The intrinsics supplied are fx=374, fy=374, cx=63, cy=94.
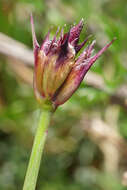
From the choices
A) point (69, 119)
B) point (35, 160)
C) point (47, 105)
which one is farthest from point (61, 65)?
point (69, 119)

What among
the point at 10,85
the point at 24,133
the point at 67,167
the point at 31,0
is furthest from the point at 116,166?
the point at 31,0

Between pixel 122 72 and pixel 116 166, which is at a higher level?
pixel 122 72

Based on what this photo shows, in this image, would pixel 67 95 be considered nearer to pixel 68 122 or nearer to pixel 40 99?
pixel 40 99

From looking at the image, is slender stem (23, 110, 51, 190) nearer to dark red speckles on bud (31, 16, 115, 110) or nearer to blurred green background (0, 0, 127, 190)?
dark red speckles on bud (31, 16, 115, 110)

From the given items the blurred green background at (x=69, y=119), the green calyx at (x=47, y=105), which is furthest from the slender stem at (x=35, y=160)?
the blurred green background at (x=69, y=119)

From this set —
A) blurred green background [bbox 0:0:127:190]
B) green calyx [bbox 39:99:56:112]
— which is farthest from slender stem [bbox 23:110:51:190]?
A: blurred green background [bbox 0:0:127:190]

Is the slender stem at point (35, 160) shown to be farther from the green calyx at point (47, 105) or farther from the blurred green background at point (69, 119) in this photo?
the blurred green background at point (69, 119)
